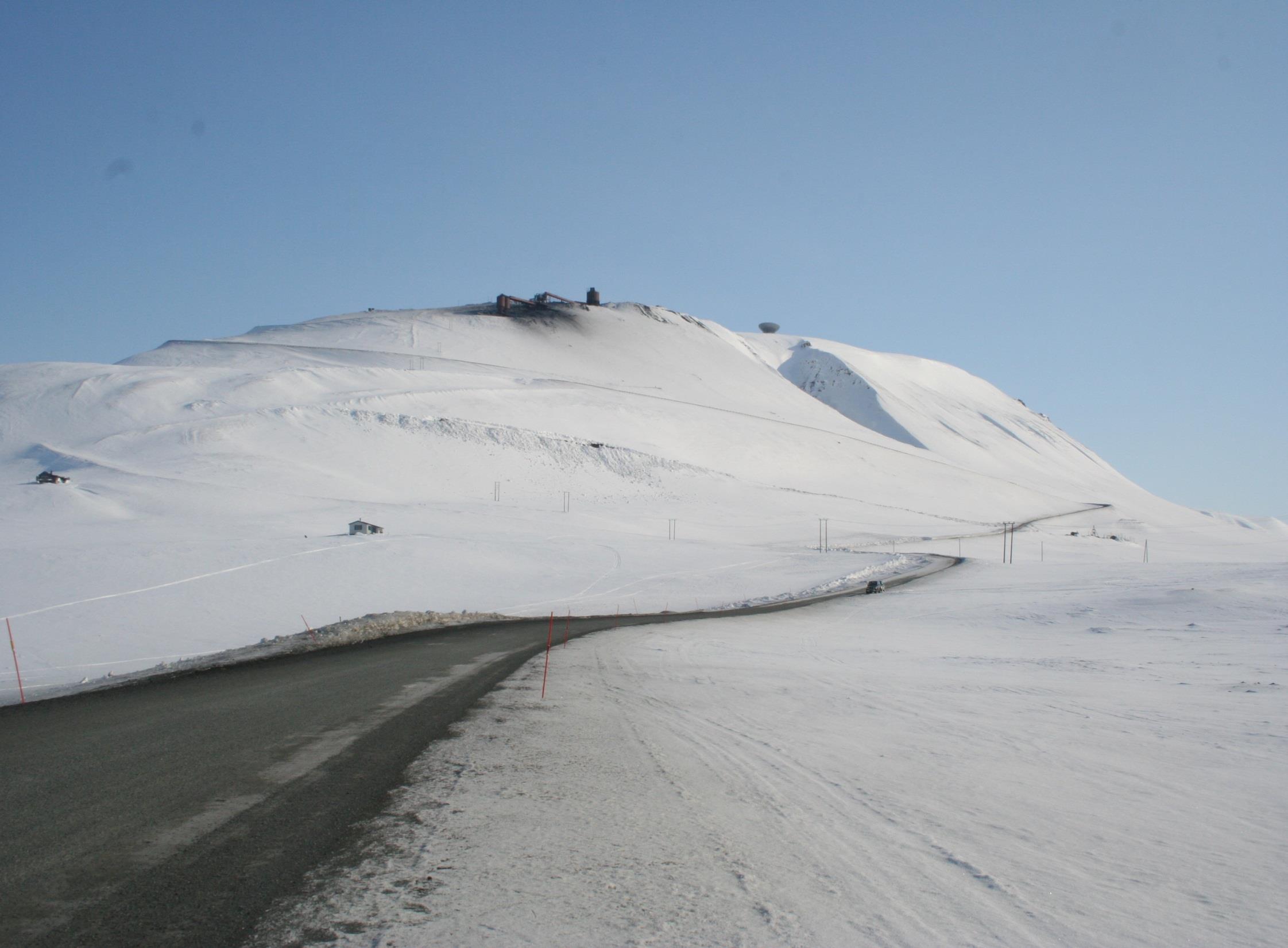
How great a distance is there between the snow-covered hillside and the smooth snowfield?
14876 millimetres

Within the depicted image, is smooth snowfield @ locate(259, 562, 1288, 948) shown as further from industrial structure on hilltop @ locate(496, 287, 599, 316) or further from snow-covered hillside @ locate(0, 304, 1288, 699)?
industrial structure on hilltop @ locate(496, 287, 599, 316)

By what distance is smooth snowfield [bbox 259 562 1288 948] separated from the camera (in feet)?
15.1

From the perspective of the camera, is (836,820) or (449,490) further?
(449,490)

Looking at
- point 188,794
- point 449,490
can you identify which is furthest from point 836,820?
point 449,490

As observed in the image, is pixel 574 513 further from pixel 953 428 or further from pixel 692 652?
pixel 953 428

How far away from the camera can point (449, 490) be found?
7675cm

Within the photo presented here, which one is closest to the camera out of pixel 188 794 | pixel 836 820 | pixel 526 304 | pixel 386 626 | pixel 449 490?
pixel 836 820

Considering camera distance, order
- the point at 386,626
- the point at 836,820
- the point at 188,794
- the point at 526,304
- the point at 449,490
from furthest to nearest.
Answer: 1. the point at 526,304
2. the point at 449,490
3. the point at 386,626
4. the point at 188,794
5. the point at 836,820

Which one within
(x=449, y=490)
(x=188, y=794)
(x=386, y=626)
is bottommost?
(x=386, y=626)

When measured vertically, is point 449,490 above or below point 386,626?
above

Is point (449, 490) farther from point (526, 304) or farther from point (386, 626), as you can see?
point (526, 304)

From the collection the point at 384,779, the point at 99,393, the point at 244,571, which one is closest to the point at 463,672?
the point at 384,779

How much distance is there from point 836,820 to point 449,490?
7277cm

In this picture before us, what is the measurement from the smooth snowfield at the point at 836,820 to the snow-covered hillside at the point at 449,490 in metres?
Result: 14.9
